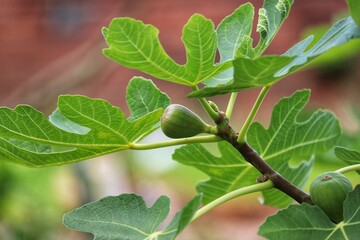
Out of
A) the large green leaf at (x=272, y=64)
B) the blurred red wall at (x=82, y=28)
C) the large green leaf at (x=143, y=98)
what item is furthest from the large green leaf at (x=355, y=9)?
the blurred red wall at (x=82, y=28)

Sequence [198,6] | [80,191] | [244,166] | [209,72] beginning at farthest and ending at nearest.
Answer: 1. [198,6]
2. [80,191]
3. [244,166]
4. [209,72]

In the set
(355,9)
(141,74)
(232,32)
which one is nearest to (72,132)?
(232,32)

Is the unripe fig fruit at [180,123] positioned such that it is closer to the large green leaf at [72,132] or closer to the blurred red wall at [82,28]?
the large green leaf at [72,132]

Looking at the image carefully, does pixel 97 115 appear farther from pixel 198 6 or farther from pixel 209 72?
pixel 198 6

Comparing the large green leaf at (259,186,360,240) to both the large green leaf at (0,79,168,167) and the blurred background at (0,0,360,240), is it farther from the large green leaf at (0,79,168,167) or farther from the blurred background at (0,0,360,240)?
the blurred background at (0,0,360,240)

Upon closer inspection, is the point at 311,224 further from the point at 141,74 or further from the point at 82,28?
the point at 82,28

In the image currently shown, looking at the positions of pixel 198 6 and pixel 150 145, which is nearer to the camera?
pixel 150 145

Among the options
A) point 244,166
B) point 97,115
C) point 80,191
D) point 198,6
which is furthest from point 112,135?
point 198,6
